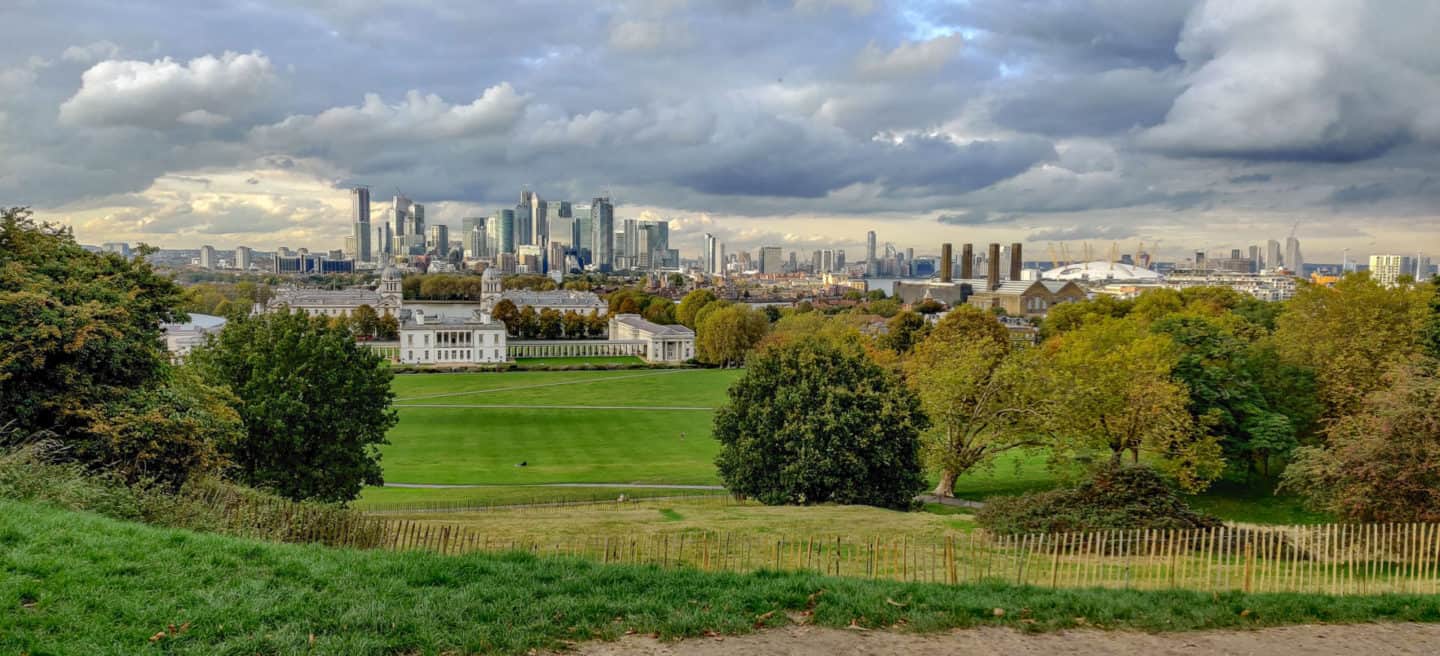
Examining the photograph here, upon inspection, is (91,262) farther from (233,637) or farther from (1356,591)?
(1356,591)

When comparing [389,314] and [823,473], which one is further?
[389,314]

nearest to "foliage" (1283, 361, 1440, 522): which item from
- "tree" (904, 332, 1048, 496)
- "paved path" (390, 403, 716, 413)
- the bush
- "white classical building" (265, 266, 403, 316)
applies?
the bush

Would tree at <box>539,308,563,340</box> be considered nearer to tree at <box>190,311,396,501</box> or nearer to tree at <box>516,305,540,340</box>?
tree at <box>516,305,540,340</box>

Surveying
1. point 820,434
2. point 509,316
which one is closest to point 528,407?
point 820,434

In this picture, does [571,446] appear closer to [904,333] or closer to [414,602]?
[414,602]

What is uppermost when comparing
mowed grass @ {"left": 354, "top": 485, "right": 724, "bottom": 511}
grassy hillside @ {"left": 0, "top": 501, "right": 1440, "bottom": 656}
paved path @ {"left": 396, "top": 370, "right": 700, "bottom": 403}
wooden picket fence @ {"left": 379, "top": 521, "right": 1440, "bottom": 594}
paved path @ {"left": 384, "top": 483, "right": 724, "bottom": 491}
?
grassy hillside @ {"left": 0, "top": 501, "right": 1440, "bottom": 656}

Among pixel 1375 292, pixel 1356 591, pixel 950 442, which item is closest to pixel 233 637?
pixel 1356 591

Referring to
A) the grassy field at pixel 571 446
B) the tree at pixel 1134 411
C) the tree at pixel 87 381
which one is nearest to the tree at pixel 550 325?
the grassy field at pixel 571 446
